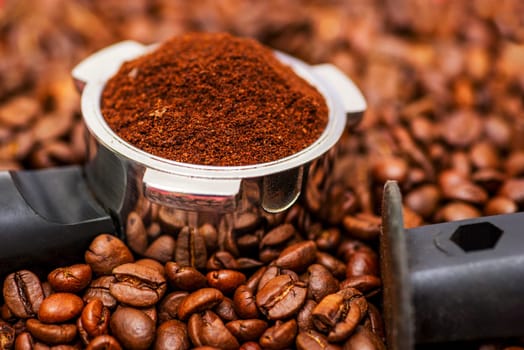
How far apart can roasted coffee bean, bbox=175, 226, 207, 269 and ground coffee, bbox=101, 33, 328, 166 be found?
0.15 meters

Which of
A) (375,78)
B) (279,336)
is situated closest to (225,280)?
(279,336)

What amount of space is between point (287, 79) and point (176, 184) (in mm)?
401

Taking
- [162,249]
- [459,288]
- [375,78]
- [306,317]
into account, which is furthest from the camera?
[375,78]

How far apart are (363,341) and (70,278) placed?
0.57 metres

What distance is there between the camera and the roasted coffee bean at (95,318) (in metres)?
1.09

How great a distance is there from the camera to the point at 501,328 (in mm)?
1063

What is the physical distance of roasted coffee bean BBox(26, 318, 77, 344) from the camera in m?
1.09

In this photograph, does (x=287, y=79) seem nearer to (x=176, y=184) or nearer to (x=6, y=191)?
(x=176, y=184)

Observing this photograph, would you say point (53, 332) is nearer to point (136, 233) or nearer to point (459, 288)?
Answer: point (136, 233)

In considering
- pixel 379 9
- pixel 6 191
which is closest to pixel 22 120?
pixel 6 191

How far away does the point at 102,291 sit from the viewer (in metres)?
1.18

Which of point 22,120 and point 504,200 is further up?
Answer: point 504,200

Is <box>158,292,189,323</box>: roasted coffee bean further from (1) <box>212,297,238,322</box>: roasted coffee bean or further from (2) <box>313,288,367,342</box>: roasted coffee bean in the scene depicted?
(2) <box>313,288,367,342</box>: roasted coffee bean

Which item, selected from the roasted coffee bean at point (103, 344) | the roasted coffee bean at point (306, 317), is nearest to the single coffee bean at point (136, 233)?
the roasted coffee bean at point (103, 344)
